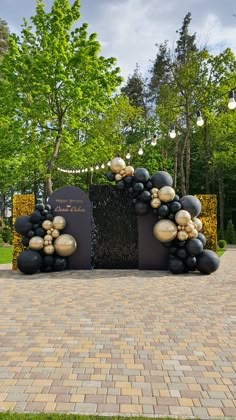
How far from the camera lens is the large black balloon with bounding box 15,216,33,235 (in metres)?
11.3

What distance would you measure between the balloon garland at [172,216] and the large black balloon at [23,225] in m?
3.19

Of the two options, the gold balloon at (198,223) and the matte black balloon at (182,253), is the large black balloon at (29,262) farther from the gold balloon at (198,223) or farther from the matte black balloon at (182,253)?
the gold balloon at (198,223)

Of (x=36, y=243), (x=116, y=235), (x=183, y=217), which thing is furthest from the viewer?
(x=116, y=235)

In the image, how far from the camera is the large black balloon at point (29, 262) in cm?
1077

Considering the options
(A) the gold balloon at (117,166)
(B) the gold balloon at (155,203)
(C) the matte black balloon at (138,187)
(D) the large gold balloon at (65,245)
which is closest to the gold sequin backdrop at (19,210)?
(D) the large gold balloon at (65,245)

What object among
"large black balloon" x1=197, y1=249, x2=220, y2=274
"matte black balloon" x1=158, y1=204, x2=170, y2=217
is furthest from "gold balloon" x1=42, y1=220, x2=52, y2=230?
"large black balloon" x1=197, y1=249, x2=220, y2=274

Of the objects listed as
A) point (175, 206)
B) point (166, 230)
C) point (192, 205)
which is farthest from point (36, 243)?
point (192, 205)

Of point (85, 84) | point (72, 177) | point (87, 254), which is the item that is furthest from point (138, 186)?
point (72, 177)

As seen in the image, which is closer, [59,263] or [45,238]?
[45,238]

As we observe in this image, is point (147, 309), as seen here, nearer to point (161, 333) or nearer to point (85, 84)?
point (161, 333)

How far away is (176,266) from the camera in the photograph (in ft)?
35.9

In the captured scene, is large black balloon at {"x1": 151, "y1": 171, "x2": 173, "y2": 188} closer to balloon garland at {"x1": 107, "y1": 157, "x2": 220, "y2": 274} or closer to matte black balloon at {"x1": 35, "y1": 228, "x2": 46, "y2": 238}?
balloon garland at {"x1": 107, "y1": 157, "x2": 220, "y2": 274}

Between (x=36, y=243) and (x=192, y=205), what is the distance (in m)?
5.01

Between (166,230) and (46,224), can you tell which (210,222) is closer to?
(166,230)
